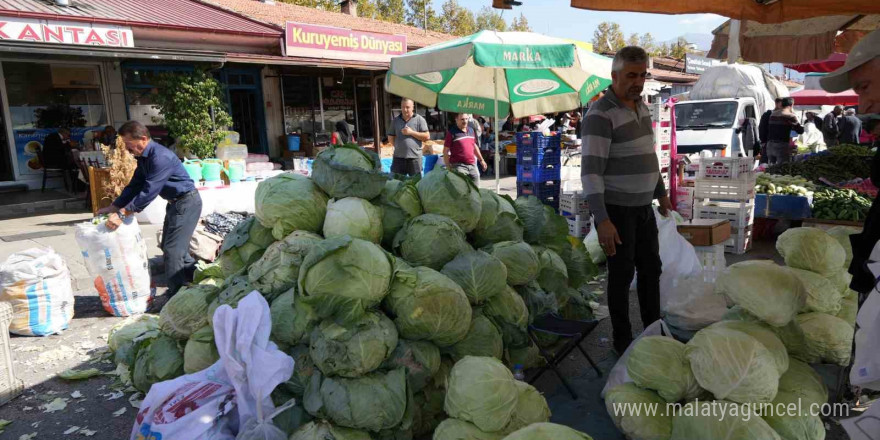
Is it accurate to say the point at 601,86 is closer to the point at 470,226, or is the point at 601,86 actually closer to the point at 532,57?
the point at 532,57

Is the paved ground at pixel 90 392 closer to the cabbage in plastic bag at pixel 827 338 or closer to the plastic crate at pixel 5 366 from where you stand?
the plastic crate at pixel 5 366

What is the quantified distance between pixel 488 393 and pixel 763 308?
149cm

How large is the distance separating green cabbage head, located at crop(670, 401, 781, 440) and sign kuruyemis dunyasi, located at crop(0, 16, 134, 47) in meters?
10.8

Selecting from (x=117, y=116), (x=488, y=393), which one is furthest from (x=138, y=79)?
(x=488, y=393)

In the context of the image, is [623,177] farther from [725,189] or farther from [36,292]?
[36,292]

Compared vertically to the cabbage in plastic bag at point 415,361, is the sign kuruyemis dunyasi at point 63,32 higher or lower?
higher

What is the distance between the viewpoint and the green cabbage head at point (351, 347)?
242 cm

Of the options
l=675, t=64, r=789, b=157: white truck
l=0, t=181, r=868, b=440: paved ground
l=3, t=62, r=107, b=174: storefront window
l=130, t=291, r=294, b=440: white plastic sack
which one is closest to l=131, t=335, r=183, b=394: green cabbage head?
l=0, t=181, r=868, b=440: paved ground

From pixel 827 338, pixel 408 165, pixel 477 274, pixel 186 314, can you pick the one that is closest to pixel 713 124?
pixel 408 165

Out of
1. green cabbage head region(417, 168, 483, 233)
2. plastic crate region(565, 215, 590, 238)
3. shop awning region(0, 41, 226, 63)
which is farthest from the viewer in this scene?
shop awning region(0, 41, 226, 63)

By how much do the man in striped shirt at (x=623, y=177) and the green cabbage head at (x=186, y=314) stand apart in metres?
2.59

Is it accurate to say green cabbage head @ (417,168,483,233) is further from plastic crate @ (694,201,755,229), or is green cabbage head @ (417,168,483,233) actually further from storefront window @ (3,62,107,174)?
storefront window @ (3,62,107,174)

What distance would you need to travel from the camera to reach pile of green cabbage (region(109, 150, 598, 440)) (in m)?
2.39

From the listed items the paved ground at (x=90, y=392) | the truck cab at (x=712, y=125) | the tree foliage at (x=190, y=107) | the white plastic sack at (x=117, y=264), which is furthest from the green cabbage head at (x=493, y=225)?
the tree foliage at (x=190, y=107)
